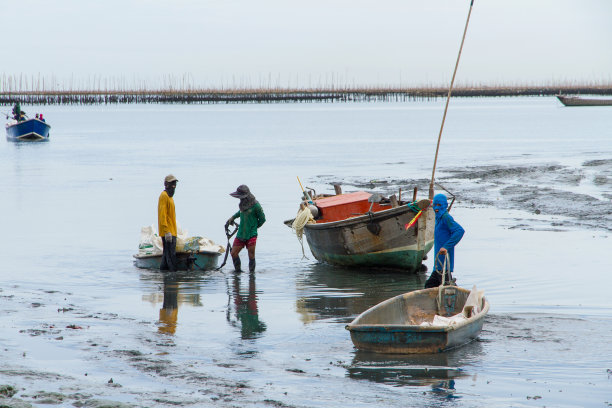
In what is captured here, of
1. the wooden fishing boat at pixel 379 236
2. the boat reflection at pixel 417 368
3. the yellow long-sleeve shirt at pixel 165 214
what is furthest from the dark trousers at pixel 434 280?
the yellow long-sleeve shirt at pixel 165 214

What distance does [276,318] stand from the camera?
1015 cm

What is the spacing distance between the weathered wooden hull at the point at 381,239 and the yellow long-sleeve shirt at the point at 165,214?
2.59 m

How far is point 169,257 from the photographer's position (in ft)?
41.9

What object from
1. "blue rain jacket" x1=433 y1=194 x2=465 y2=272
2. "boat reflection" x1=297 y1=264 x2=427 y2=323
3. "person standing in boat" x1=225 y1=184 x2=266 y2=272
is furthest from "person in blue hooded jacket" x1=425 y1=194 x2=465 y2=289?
"person standing in boat" x1=225 y1=184 x2=266 y2=272

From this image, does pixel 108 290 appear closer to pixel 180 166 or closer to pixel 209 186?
pixel 209 186

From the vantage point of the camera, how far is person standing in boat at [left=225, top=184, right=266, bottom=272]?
1229cm

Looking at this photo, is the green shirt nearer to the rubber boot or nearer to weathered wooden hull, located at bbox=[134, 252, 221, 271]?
the rubber boot

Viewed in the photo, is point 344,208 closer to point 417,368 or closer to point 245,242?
point 245,242

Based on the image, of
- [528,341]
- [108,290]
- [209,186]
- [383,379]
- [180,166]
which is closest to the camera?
[383,379]

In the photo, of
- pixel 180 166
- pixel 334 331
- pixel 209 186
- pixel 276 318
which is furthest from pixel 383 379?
pixel 180 166

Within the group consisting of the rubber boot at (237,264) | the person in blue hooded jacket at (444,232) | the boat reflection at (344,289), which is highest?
the person in blue hooded jacket at (444,232)

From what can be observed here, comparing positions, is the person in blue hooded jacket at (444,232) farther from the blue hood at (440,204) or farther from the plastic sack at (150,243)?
the plastic sack at (150,243)

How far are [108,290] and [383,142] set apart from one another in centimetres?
4115

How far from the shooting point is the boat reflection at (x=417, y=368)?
740 cm
